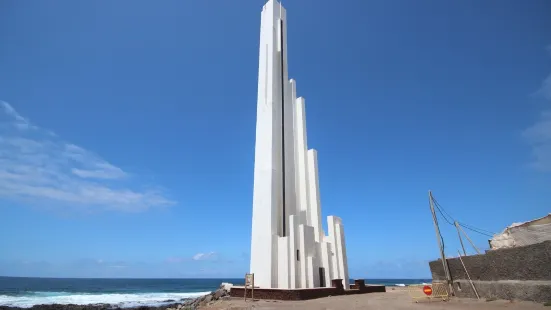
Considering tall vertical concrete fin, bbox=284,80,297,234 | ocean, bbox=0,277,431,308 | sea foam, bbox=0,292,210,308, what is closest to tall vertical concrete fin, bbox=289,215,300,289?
tall vertical concrete fin, bbox=284,80,297,234

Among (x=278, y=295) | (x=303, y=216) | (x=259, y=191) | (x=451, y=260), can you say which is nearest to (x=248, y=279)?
(x=278, y=295)

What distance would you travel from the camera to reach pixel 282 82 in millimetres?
22984

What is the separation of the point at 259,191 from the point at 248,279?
225 inches

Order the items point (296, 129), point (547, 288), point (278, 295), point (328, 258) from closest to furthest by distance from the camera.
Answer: point (547, 288)
point (278, 295)
point (328, 258)
point (296, 129)

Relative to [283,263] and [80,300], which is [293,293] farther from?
[80,300]

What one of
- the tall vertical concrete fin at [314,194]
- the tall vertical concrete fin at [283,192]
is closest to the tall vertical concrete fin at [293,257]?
the tall vertical concrete fin at [283,192]

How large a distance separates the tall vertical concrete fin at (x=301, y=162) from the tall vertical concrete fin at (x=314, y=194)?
0.27 metres

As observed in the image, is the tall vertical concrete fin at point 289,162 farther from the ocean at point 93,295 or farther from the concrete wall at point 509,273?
the ocean at point 93,295

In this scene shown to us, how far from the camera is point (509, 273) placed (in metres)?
7.34

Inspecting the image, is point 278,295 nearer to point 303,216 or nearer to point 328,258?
point 328,258

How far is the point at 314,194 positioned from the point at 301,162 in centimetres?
269

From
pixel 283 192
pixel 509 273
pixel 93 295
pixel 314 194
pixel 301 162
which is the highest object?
pixel 301 162

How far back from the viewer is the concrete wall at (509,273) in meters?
6.55

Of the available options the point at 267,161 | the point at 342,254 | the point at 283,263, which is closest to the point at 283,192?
the point at 267,161
